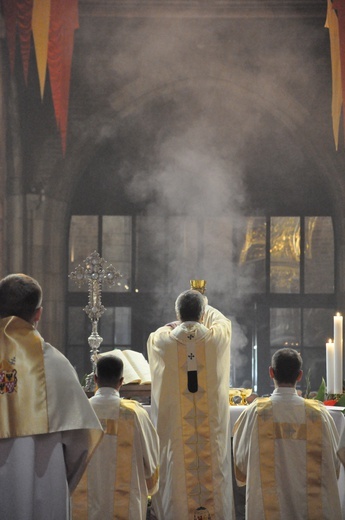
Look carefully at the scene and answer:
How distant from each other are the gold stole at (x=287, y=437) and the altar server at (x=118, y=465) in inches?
23.2

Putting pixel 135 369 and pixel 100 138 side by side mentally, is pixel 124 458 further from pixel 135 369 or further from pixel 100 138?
pixel 100 138

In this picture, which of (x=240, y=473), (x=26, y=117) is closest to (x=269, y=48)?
(x=26, y=117)

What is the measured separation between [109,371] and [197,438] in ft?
4.20

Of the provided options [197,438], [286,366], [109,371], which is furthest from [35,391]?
[197,438]

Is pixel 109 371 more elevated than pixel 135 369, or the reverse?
pixel 109 371

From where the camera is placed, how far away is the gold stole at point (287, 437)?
4.92m

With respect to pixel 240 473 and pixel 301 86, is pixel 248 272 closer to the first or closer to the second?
pixel 301 86

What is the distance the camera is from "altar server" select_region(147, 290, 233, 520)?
5.88 m

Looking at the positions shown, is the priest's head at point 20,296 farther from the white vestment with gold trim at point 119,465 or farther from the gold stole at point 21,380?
the white vestment with gold trim at point 119,465

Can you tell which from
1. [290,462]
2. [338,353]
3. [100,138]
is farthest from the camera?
[100,138]

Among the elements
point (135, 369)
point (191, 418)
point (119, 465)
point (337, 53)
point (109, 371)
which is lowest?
point (119, 465)

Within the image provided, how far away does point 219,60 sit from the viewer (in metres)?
12.0

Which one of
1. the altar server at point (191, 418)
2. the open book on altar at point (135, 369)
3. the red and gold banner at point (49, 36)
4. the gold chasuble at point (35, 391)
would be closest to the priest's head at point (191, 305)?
the altar server at point (191, 418)

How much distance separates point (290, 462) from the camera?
4.95m
